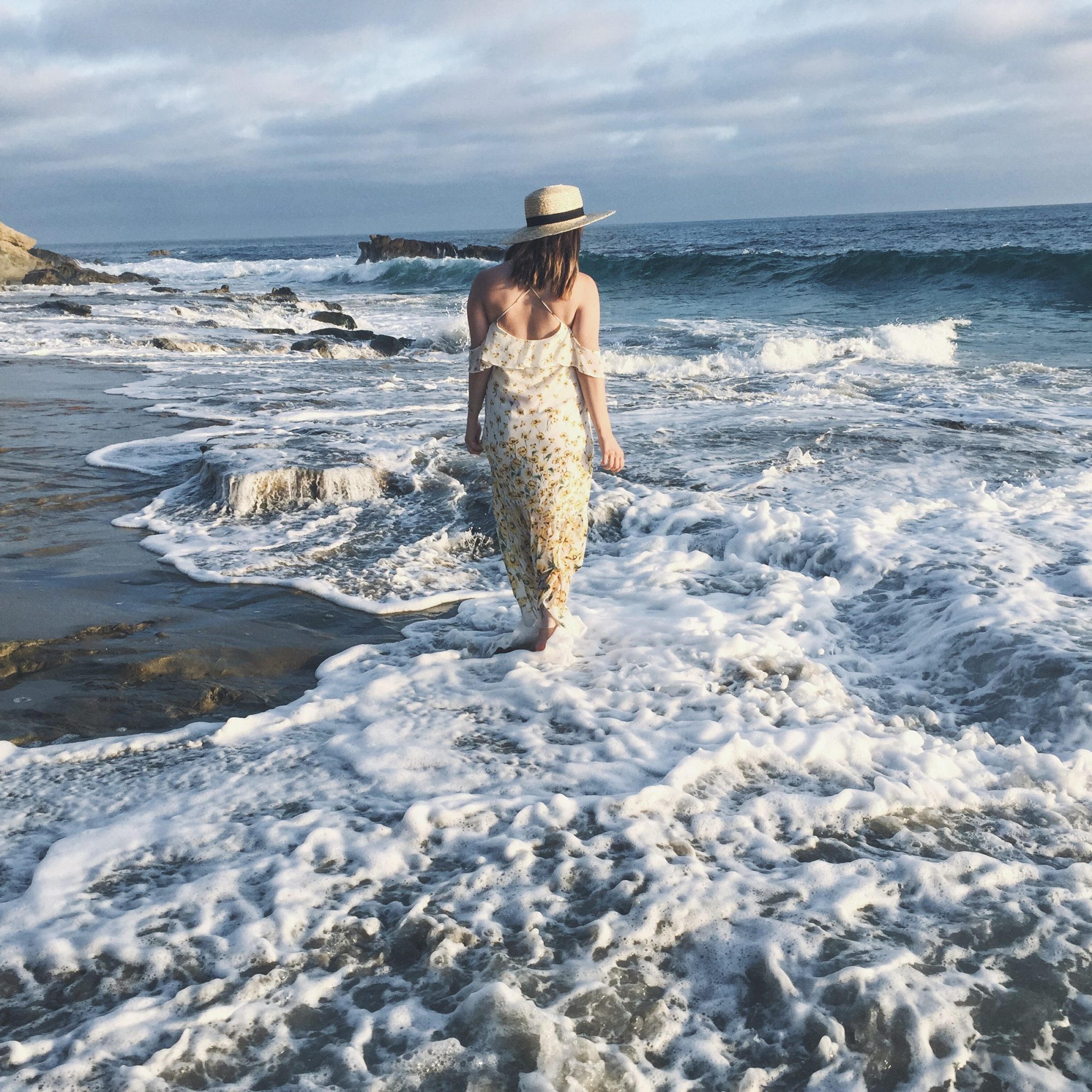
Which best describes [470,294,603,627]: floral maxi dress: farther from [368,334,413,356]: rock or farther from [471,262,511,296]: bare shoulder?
[368,334,413,356]: rock

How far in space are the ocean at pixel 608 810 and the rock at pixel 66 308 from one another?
14.8m

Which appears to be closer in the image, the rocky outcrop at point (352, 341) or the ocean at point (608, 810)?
the ocean at point (608, 810)

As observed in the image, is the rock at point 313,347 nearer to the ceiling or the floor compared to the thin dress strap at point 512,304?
nearer to the floor

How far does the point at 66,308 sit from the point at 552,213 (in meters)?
20.1

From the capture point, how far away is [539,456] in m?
3.94

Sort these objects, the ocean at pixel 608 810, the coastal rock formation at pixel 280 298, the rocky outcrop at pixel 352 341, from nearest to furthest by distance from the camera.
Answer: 1. the ocean at pixel 608 810
2. the rocky outcrop at pixel 352 341
3. the coastal rock formation at pixel 280 298

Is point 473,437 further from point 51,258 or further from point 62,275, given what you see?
point 51,258

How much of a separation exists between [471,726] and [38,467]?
511 cm

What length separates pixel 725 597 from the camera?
4898 millimetres

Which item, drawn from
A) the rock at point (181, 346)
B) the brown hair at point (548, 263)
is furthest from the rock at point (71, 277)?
the brown hair at point (548, 263)

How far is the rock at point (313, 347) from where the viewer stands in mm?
15516

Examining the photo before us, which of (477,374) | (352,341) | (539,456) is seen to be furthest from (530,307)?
(352,341)

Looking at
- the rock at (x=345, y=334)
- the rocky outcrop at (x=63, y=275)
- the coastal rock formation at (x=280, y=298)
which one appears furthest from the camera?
the rocky outcrop at (x=63, y=275)

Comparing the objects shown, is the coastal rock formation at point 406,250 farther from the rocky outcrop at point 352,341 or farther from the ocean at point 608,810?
the ocean at point 608,810
